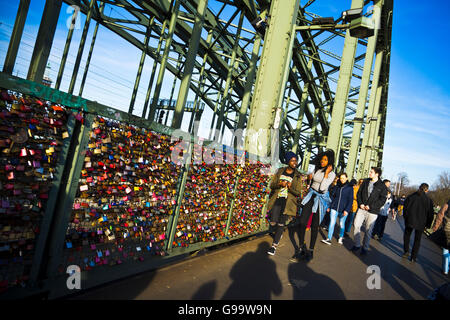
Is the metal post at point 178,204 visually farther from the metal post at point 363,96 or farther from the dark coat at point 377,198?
the metal post at point 363,96

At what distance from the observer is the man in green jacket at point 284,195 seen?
14.8ft

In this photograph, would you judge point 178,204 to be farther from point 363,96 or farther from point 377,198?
point 363,96

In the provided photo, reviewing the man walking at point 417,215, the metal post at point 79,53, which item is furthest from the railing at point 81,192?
the metal post at point 79,53

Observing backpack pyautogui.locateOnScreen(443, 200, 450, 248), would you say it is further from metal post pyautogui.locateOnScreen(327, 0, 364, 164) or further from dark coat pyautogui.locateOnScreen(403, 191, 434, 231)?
A: metal post pyautogui.locateOnScreen(327, 0, 364, 164)

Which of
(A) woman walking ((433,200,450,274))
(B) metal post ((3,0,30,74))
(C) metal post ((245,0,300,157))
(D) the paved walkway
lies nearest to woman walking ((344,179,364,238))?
(A) woman walking ((433,200,450,274))

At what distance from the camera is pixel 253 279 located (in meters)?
3.24

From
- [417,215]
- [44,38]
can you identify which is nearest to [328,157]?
[417,215]

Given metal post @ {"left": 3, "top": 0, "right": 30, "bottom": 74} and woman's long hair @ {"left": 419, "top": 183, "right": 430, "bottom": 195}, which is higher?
metal post @ {"left": 3, "top": 0, "right": 30, "bottom": 74}

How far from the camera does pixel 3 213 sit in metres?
1.78

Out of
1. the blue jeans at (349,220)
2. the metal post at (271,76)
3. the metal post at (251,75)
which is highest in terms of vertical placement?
the metal post at (251,75)

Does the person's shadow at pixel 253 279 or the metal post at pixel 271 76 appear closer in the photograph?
the person's shadow at pixel 253 279

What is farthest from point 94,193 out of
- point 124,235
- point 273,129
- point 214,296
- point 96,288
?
point 273,129

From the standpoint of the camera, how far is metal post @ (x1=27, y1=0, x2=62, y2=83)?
713 centimetres

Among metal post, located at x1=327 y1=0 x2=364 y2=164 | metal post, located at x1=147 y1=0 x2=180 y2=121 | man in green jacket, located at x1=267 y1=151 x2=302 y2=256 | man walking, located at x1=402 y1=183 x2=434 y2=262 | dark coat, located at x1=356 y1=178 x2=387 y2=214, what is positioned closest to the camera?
man in green jacket, located at x1=267 y1=151 x2=302 y2=256
